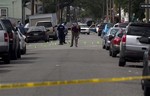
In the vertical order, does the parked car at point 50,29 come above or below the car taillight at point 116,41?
above

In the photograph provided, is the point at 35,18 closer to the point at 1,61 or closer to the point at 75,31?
the point at 75,31

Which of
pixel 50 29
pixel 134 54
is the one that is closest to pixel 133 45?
A: pixel 134 54

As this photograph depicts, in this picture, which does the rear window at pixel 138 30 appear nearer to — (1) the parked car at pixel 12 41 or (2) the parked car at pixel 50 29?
(1) the parked car at pixel 12 41

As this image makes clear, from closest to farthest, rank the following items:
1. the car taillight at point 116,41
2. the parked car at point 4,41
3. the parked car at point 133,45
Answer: the parked car at point 133,45 < the parked car at point 4,41 < the car taillight at point 116,41

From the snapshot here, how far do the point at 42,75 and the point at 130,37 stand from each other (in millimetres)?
4477

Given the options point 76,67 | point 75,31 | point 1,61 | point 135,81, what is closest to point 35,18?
point 75,31

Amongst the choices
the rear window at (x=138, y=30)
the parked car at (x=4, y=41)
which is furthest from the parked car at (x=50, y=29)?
the rear window at (x=138, y=30)

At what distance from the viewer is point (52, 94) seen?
12.6m

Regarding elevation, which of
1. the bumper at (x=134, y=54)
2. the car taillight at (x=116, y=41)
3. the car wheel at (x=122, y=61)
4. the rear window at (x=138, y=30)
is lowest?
the car wheel at (x=122, y=61)

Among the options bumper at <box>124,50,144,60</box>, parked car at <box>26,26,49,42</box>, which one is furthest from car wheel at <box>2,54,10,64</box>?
parked car at <box>26,26,49,42</box>

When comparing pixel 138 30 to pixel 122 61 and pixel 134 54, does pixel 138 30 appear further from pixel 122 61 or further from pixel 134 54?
pixel 122 61

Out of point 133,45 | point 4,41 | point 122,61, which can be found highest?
point 4,41

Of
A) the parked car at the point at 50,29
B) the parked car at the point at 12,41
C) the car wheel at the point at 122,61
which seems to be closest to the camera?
the car wheel at the point at 122,61

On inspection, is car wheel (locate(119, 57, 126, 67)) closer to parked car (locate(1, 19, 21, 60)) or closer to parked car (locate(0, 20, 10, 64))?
parked car (locate(0, 20, 10, 64))
